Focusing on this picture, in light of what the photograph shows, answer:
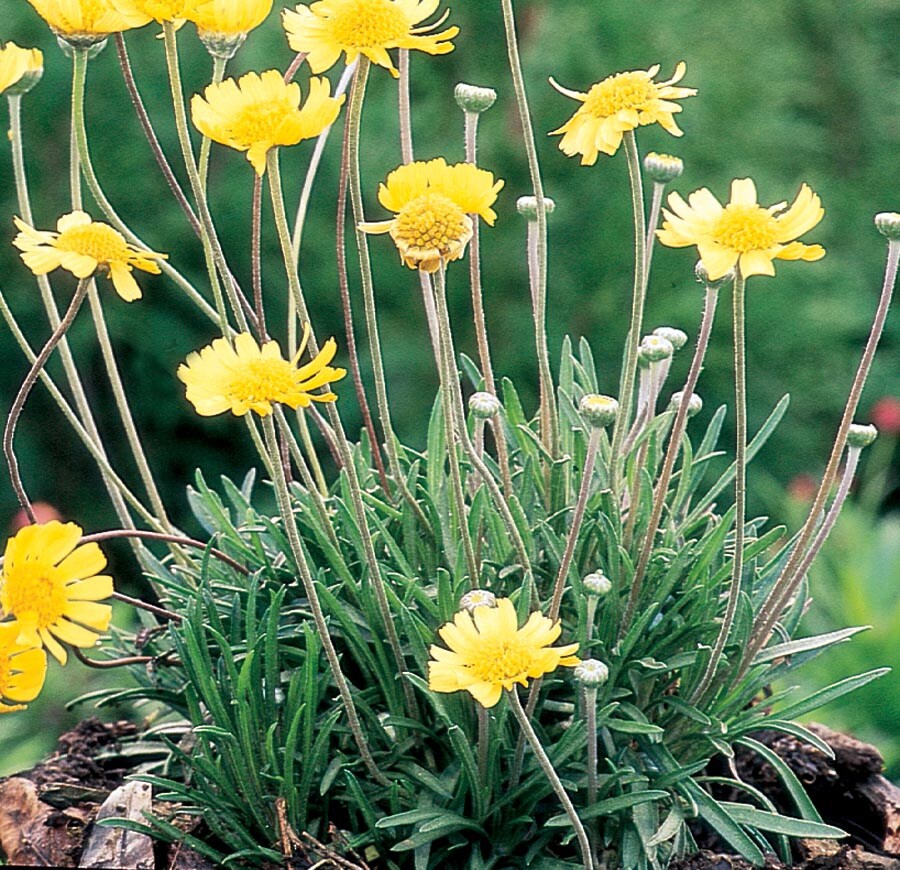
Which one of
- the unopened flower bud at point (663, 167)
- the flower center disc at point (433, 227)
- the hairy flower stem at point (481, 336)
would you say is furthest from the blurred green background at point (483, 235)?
the flower center disc at point (433, 227)

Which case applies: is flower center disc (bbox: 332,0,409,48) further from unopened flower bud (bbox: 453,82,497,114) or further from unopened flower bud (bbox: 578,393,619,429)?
unopened flower bud (bbox: 578,393,619,429)

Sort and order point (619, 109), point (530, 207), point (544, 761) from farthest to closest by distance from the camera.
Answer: point (530, 207)
point (619, 109)
point (544, 761)

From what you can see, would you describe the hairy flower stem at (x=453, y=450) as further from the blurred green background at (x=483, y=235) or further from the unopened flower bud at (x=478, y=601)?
the blurred green background at (x=483, y=235)

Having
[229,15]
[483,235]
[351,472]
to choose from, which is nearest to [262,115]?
[229,15]

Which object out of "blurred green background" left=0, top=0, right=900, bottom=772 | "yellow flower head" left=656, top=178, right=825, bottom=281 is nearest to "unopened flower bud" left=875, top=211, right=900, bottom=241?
"yellow flower head" left=656, top=178, right=825, bottom=281

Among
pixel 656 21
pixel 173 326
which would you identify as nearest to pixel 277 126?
pixel 173 326

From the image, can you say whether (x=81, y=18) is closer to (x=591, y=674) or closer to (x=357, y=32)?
(x=357, y=32)
